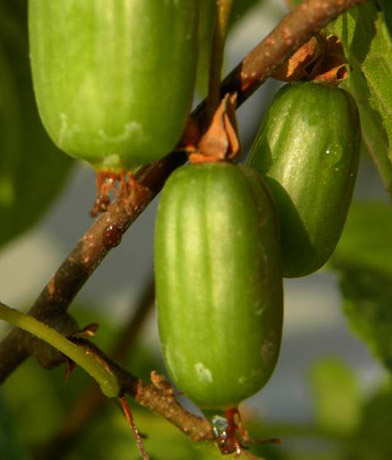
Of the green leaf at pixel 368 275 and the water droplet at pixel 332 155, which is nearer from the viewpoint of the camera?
the water droplet at pixel 332 155

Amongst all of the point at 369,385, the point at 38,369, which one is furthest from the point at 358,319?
the point at 369,385

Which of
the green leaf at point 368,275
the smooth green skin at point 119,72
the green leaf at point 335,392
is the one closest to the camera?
the smooth green skin at point 119,72

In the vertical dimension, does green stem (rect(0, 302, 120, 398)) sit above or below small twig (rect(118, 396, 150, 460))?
above

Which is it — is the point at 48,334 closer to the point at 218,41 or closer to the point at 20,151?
the point at 218,41

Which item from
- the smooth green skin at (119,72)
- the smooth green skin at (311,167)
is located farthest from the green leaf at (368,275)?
the smooth green skin at (119,72)

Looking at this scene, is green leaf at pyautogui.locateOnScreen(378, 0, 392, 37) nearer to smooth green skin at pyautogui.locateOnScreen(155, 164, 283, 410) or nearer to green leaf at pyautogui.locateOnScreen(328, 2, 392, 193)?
green leaf at pyautogui.locateOnScreen(328, 2, 392, 193)

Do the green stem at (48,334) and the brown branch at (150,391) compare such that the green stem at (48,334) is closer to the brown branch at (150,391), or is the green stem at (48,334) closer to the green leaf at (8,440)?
the brown branch at (150,391)

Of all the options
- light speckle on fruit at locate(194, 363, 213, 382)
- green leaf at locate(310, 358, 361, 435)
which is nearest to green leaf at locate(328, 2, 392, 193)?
light speckle on fruit at locate(194, 363, 213, 382)
